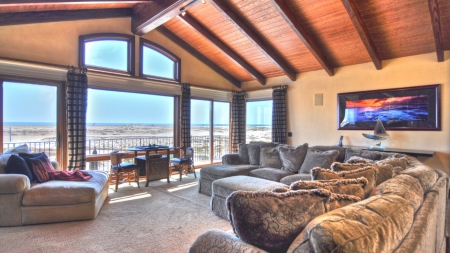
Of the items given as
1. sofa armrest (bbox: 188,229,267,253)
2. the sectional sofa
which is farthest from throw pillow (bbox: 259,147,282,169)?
sofa armrest (bbox: 188,229,267,253)

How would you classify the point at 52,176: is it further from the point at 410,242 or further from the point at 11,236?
the point at 410,242

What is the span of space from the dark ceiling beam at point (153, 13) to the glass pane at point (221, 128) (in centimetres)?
297

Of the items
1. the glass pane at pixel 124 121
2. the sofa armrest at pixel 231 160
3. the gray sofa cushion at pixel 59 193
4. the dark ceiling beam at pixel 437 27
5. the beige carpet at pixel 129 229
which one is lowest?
the beige carpet at pixel 129 229

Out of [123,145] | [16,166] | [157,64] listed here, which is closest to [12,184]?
[16,166]

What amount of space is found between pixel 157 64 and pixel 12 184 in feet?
12.7

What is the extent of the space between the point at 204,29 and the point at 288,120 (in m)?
3.16

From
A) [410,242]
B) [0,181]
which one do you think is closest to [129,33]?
[0,181]

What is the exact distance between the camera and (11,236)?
2656 millimetres

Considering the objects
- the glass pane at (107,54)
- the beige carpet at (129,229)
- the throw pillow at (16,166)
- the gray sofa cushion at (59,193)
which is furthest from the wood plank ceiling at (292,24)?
the beige carpet at (129,229)

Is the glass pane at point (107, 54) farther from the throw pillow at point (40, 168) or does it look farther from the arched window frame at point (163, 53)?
the throw pillow at point (40, 168)

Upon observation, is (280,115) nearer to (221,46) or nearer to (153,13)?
(221,46)

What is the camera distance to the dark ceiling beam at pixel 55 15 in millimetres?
3942

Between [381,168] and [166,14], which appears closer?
[381,168]

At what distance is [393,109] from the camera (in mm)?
4863
